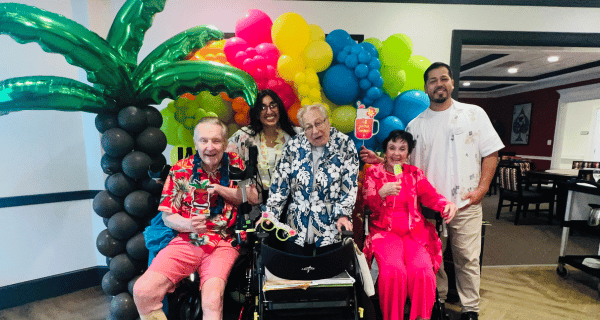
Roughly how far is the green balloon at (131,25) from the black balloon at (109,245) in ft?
3.82

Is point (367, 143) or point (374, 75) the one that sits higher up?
point (374, 75)

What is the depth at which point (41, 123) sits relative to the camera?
2543mm

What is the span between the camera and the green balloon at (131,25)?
1798mm

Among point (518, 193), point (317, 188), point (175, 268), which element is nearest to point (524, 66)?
point (518, 193)

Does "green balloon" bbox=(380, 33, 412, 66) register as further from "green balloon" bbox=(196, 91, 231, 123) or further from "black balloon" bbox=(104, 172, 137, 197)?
"black balloon" bbox=(104, 172, 137, 197)

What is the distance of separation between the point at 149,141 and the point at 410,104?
2035 mm

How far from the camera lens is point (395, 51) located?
226 cm

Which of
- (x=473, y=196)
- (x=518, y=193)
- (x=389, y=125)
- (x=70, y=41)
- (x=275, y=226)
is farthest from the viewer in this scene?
(x=518, y=193)

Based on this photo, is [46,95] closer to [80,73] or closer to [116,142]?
[116,142]

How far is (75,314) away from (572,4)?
5.78 meters

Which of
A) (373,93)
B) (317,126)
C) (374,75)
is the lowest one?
(317,126)

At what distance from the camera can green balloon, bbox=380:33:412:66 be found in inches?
88.9

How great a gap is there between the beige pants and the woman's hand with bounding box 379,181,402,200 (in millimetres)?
650

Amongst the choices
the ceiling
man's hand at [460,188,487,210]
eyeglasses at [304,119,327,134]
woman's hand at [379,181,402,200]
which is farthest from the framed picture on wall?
eyeglasses at [304,119,327,134]
